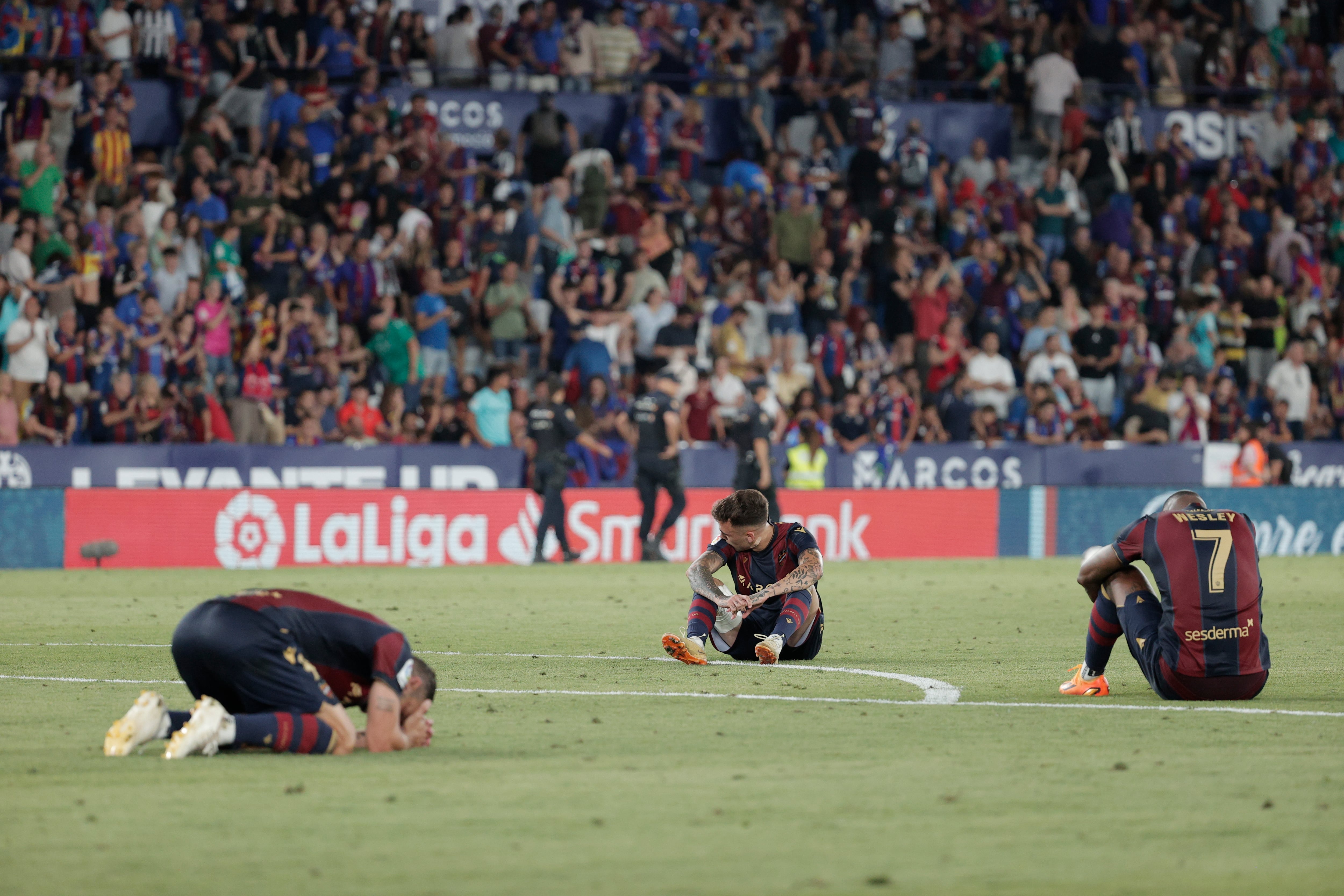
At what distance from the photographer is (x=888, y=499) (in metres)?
24.3

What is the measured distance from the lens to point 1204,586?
373 inches

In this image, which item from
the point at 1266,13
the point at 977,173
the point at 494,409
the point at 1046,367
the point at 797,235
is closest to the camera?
the point at 494,409

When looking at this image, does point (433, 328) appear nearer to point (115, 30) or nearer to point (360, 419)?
point (360, 419)

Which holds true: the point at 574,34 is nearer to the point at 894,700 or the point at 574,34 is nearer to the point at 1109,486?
the point at 1109,486

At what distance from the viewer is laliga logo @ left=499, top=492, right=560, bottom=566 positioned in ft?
75.3

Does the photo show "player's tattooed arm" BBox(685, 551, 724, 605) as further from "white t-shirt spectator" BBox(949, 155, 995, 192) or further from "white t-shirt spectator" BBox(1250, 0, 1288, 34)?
"white t-shirt spectator" BBox(1250, 0, 1288, 34)

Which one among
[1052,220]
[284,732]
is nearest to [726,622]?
[284,732]

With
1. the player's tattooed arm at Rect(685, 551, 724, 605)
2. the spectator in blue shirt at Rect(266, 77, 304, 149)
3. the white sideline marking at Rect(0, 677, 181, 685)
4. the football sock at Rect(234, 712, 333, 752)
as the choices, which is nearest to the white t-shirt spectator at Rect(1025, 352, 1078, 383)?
the spectator in blue shirt at Rect(266, 77, 304, 149)

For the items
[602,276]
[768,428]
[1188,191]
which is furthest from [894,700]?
[1188,191]

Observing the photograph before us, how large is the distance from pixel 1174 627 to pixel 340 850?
5.23 m

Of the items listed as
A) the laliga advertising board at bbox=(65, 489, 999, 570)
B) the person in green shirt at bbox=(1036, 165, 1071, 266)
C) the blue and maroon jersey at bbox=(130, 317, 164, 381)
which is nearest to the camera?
the laliga advertising board at bbox=(65, 489, 999, 570)

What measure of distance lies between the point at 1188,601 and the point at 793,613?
2963 millimetres

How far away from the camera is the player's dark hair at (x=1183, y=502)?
996 cm

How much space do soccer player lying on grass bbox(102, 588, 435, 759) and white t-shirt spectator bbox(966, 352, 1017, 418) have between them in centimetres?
1900
